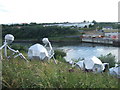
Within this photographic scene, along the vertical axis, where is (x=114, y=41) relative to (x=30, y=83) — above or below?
below

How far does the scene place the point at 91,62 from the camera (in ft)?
15.9

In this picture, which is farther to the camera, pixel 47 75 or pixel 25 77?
pixel 47 75

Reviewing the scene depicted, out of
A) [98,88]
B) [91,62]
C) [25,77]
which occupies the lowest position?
[91,62]

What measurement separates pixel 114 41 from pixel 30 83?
2889 cm

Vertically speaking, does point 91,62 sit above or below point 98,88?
below

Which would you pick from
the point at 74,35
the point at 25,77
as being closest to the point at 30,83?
the point at 25,77

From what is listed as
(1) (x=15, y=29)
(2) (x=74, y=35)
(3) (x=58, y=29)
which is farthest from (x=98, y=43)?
(1) (x=15, y=29)

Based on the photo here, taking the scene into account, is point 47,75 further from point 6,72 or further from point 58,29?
point 58,29

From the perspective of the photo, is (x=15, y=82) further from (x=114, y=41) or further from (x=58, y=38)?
(x=58, y=38)

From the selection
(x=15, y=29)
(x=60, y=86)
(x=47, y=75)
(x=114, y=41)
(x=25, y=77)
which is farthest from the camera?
(x=15, y=29)

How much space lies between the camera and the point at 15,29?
3575cm

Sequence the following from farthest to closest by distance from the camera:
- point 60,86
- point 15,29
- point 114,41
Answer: point 15,29 < point 114,41 < point 60,86

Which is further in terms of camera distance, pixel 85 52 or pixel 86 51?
pixel 86 51

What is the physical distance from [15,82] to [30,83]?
16 centimetres
